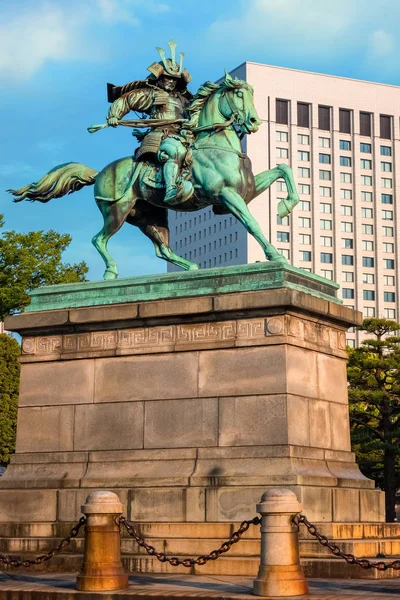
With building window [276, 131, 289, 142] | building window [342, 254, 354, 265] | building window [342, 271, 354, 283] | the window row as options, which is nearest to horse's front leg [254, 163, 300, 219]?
building window [276, 131, 289, 142]

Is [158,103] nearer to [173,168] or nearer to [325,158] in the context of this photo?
[173,168]

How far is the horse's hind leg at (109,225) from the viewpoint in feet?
58.5

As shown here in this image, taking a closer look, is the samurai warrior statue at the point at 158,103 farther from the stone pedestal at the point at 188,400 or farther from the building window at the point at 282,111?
the building window at the point at 282,111

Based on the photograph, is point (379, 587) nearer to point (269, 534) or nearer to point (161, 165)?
point (269, 534)

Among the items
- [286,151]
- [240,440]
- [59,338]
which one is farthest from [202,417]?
[286,151]

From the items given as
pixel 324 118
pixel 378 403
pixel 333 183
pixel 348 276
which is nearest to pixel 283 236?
pixel 348 276

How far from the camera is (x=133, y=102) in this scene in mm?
18609

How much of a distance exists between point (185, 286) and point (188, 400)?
190 centimetres

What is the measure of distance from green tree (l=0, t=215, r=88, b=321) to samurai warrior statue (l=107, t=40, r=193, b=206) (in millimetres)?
21482

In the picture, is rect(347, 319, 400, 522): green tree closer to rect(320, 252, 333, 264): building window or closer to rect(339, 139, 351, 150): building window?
rect(320, 252, 333, 264): building window

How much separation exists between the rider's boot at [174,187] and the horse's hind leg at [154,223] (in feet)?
5.53

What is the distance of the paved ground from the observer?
437 inches

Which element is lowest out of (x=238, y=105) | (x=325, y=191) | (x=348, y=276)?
(x=238, y=105)

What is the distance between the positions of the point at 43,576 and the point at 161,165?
7.48m
